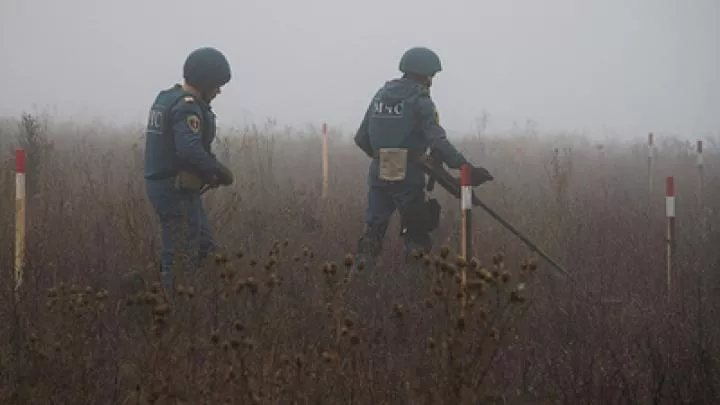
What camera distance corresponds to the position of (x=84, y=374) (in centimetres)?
331

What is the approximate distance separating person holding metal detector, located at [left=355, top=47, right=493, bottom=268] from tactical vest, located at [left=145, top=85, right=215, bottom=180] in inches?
63.0

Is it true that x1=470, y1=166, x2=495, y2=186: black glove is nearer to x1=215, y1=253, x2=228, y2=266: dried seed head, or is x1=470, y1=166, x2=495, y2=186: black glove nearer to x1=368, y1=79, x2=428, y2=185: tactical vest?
x1=368, y1=79, x2=428, y2=185: tactical vest

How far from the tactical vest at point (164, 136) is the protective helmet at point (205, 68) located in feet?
0.41

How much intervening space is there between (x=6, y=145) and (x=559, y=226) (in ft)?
34.9

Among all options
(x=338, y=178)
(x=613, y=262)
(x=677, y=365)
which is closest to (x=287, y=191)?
(x=338, y=178)

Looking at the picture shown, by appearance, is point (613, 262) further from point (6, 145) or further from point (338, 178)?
point (6, 145)

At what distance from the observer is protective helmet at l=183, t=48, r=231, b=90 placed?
515cm

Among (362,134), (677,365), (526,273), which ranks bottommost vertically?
(677,365)

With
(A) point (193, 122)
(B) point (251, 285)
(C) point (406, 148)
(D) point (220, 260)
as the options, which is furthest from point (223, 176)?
(B) point (251, 285)

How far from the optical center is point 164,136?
5.09 m

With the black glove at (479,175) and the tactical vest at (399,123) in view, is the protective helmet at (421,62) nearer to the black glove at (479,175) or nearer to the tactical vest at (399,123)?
the tactical vest at (399,123)

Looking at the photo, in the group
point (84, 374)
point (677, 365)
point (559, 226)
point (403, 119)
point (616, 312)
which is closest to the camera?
point (84, 374)

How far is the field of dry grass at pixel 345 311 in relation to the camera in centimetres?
273

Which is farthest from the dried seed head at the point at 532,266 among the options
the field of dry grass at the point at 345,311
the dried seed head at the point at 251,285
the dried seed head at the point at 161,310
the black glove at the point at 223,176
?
the black glove at the point at 223,176
